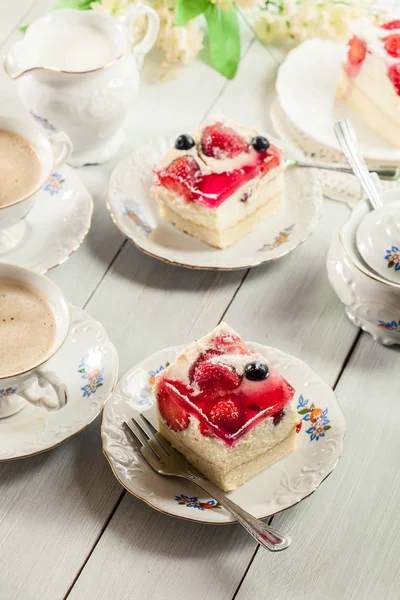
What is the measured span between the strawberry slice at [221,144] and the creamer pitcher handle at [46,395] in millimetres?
702

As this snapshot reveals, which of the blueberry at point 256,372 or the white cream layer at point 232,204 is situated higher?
the blueberry at point 256,372

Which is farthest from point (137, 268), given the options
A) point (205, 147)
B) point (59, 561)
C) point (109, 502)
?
point (59, 561)

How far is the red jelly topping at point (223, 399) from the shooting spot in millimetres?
1395

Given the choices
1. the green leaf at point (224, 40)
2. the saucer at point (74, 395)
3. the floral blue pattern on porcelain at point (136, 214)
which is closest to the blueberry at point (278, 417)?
the saucer at point (74, 395)

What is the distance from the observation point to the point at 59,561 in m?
1.40

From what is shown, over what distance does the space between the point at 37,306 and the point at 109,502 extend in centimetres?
37

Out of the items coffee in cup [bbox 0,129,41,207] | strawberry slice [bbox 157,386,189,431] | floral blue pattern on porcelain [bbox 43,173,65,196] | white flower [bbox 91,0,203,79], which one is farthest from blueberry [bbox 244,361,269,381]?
white flower [bbox 91,0,203,79]

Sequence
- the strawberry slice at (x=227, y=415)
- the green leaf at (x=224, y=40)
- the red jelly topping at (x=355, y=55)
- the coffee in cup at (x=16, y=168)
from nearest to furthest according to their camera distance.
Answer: the strawberry slice at (x=227, y=415)
the coffee in cup at (x=16, y=168)
the red jelly topping at (x=355, y=55)
the green leaf at (x=224, y=40)

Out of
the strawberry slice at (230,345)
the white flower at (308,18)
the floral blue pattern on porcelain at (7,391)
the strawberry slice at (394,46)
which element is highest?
the strawberry slice at (394,46)

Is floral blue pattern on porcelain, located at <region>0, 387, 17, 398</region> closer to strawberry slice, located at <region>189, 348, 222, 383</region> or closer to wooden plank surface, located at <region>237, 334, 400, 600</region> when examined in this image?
strawberry slice, located at <region>189, 348, 222, 383</region>

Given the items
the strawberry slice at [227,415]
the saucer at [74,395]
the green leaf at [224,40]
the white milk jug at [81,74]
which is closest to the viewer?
the strawberry slice at [227,415]

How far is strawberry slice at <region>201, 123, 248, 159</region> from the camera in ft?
6.39

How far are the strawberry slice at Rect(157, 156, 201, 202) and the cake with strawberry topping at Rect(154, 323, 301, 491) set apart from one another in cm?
53

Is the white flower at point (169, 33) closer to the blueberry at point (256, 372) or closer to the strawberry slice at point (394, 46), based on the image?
the strawberry slice at point (394, 46)
